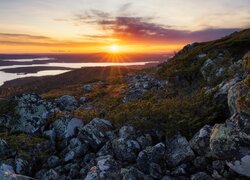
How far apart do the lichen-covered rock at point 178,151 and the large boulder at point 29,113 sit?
8.78 m

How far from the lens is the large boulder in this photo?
63.5 ft

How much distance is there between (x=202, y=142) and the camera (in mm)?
12984

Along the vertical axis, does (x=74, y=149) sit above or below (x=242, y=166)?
below

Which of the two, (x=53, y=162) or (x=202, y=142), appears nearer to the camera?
(x=202, y=142)

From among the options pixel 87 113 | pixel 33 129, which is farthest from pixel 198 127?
pixel 33 129

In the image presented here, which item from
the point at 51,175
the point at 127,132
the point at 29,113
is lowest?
the point at 51,175

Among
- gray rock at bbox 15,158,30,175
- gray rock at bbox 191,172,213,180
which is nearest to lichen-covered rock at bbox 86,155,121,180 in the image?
gray rock at bbox 191,172,213,180

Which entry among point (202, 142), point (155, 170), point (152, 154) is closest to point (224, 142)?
point (202, 142)

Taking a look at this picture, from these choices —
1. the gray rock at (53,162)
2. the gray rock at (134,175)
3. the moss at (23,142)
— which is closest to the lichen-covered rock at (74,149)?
the gray rock at (53,162)

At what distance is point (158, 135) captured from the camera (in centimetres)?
1505

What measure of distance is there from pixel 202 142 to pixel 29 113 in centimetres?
1167

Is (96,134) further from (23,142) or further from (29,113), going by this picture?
(29,113)

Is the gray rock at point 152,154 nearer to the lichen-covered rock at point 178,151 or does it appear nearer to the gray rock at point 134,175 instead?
the lichen-covered rock at point 178,151

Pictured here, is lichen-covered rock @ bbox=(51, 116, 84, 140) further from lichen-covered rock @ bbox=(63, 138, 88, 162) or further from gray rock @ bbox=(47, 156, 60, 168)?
gray rock @ bbox=(47, 156, 60, 168)
